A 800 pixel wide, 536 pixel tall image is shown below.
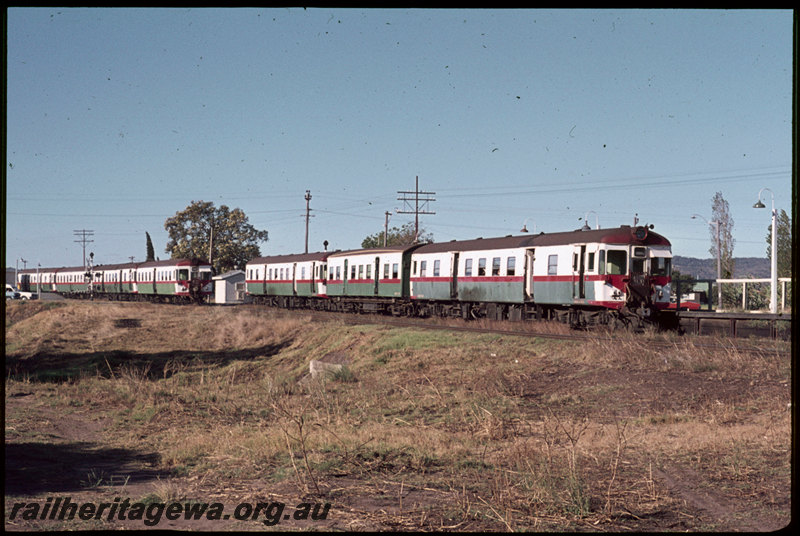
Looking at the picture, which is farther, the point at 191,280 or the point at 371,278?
the point at 191,280

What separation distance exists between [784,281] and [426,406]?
2743cm

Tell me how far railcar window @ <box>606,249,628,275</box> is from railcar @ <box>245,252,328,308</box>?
24.1 meters

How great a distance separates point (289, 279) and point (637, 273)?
99.1 feet

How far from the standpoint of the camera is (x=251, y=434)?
14008 millimetres

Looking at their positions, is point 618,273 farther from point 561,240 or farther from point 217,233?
point 217,233

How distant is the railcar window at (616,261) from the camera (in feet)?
79.7

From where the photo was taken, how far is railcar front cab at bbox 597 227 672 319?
24.1 metres

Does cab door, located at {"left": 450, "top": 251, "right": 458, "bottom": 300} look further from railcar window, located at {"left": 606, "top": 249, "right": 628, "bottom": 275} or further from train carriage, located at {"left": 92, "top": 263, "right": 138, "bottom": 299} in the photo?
train carriage, located at {"left": 92, "top": 263, "right": 138, "bottom": 299}

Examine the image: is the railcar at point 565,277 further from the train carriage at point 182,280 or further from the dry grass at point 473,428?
the train carriage at point 182,280

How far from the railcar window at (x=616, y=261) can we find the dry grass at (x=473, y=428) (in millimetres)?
4570

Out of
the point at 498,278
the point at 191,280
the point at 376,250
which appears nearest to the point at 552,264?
the point at 498,278

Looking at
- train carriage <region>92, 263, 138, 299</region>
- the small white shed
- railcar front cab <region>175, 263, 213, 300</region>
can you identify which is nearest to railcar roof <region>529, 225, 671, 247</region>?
railcar front cab <region>175, 263, 213, 300</region>

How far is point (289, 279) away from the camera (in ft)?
165

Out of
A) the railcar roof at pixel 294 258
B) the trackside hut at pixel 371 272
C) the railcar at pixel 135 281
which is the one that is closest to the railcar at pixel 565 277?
the trackside hut at pixel 371 272
